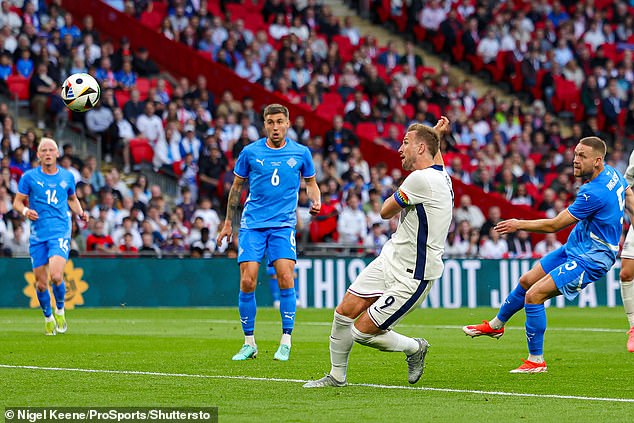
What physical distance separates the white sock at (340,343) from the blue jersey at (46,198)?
7404mm

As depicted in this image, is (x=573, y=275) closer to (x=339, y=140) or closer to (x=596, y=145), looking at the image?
(x=596, y=145)

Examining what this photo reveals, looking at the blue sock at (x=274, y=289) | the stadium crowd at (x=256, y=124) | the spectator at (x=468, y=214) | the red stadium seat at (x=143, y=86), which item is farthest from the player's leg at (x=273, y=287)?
the red stadium seat at (x=143, y=86)

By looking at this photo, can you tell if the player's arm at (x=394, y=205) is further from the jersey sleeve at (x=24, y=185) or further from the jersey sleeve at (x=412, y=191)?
the jersey sleeve at (x=24, y=185)

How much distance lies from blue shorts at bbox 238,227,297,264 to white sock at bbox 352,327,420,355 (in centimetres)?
300

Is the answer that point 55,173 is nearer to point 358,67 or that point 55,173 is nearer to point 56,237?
point 56,237

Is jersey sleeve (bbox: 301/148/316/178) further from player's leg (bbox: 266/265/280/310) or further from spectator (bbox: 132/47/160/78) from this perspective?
spectator (bbox: 132/47/160/78)

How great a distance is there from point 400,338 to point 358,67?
22.1 meters

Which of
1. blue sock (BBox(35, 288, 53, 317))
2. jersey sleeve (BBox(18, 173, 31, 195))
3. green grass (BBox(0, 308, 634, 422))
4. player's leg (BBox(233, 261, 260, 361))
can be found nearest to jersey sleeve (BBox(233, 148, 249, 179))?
player's leg (BBox(233, 261, 260, 361))

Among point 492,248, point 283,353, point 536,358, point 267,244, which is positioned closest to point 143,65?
point 492,248

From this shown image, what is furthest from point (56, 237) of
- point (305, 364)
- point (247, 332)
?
point (305, 364)

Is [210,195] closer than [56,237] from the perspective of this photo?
No

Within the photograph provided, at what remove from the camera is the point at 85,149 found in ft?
85.5

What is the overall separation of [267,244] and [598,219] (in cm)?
343

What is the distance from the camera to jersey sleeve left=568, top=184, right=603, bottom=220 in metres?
11.2
